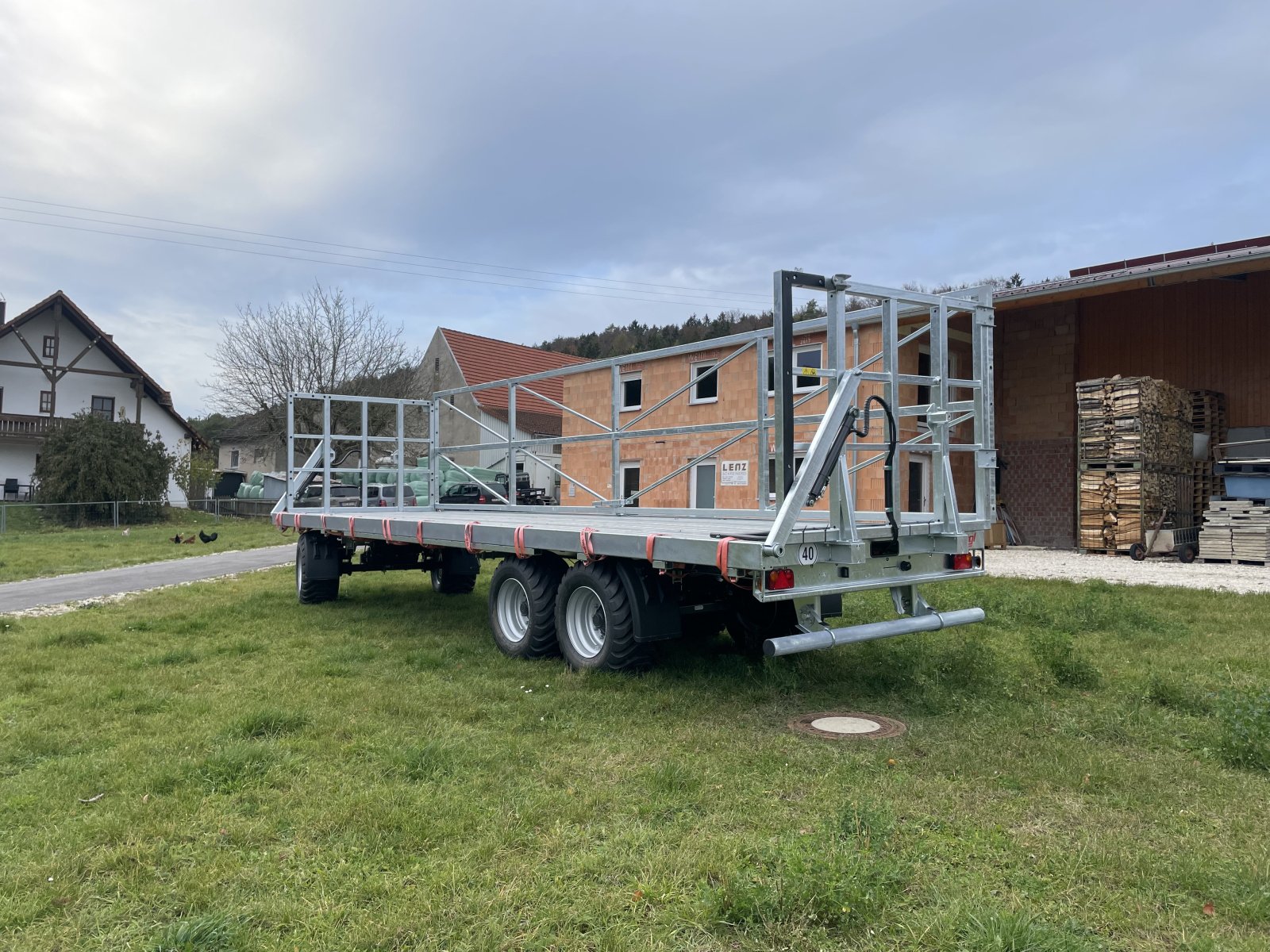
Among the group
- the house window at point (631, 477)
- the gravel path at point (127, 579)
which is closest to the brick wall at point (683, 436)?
the house window at point (631, 477)

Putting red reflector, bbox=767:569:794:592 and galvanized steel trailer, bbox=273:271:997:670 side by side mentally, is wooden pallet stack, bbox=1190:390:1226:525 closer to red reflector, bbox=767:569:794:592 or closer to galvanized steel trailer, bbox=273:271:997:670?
galvanized steel trailer, bbox=273:271:997:670

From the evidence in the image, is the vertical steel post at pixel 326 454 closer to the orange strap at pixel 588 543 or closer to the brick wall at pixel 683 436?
the brick wall at pixel 683 436

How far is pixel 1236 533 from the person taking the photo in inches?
573

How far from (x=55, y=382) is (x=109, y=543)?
63.4ft

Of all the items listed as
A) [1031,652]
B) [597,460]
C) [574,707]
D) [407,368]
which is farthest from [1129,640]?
[407,368]

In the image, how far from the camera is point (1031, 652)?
6.80 m

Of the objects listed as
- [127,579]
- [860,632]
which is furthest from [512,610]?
[127,579]

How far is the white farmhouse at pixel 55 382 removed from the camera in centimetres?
3594

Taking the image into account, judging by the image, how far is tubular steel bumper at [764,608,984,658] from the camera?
4.94m

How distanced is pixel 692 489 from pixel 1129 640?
39.5 ft

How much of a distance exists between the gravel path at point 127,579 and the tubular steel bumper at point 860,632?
1008 centimetres


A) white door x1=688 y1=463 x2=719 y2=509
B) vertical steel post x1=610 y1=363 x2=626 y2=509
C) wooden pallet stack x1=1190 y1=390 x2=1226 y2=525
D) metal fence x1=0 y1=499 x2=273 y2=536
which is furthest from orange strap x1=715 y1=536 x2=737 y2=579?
metal fence x1=0 y1=499 x2=273 y2=536

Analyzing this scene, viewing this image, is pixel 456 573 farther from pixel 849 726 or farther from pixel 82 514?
pixel 82 514

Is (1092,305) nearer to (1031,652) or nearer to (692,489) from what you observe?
(692,489)
